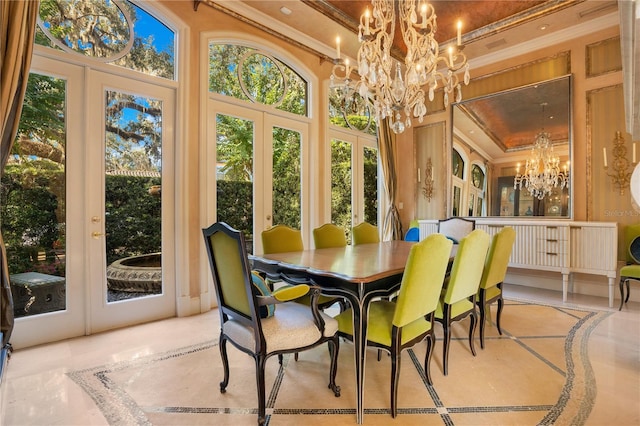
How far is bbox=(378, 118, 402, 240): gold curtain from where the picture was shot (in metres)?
5.57

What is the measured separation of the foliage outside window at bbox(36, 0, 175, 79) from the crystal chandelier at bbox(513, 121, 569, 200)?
15.2 ft

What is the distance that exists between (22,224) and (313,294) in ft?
8.06

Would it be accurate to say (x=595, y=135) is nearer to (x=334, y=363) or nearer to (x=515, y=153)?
(x=515, y=153)

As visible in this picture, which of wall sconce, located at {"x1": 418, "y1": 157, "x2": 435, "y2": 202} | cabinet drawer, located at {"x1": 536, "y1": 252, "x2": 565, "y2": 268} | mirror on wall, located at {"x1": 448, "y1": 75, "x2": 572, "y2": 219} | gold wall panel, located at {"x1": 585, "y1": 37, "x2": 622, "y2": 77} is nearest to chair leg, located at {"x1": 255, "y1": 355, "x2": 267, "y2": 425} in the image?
cabinet drawer, located at {"x1": 536, "y1": 252, "x2": 565, "y2": 268}

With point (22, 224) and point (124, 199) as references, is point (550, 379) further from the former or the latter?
point (22, 224)

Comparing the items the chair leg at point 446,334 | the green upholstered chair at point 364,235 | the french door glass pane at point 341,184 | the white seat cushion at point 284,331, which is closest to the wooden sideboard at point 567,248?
the green upholstered chair at point 364,235

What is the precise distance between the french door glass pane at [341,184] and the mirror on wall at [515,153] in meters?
1.71

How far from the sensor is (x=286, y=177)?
432cm

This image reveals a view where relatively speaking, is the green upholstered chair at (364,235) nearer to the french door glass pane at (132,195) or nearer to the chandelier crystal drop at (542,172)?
the french door glass pane at (132,195)

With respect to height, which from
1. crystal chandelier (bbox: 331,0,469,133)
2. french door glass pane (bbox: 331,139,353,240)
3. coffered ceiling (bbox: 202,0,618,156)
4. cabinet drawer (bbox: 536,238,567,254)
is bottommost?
cabinet drawer (bbox: 536,238,567,254)

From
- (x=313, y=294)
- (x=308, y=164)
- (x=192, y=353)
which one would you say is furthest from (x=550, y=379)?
(x=308, y=164)

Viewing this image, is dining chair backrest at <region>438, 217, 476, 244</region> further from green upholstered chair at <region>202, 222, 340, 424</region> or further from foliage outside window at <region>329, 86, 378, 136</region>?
green upholstered chair at <region>202, 222, 340, 424</region>

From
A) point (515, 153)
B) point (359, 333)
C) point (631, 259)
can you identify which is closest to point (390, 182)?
point (515, 153)

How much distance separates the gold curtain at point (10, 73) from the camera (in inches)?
88.5
